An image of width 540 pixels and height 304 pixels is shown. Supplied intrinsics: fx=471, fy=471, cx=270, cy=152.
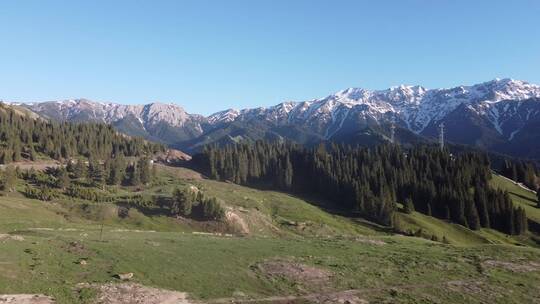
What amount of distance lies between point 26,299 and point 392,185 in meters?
148

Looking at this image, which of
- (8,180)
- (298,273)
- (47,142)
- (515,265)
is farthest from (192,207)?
(47,142)

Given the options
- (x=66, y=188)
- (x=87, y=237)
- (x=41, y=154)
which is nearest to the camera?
(x=87, y=237)

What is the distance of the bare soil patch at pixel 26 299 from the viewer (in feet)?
102

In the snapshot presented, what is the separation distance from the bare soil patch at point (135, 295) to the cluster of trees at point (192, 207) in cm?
5680

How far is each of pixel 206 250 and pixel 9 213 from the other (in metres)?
40.6

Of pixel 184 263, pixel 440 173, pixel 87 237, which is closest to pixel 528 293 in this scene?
pixel 184 263

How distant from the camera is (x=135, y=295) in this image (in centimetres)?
3519

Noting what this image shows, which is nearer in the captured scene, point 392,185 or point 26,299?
point 26,299

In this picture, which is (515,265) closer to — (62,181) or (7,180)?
(7,180)

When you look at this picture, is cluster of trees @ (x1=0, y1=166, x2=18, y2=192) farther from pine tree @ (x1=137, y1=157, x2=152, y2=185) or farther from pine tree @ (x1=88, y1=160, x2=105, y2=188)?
pine tree @ (x1=137, y1=157, x2=152, y2=185)

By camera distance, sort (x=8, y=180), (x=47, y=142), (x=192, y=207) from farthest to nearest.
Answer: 1. (x=47, y=142)
2. (x=8, y=180)
3. (x=192, y=207)

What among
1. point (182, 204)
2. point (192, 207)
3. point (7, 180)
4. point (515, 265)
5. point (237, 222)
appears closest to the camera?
point (515, 265)

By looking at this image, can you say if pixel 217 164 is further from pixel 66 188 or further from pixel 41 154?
pixel 66 188

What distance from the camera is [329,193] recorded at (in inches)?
6895
